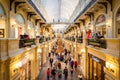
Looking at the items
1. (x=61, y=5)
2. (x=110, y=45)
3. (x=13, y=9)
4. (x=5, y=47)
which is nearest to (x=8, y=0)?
(x=13, y=9)

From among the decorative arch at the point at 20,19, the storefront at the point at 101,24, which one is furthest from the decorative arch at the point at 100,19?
the decorative arch at the point at 20,19

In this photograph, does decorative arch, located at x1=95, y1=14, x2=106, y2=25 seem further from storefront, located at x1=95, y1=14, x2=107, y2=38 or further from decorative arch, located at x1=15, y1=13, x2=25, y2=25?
decorative arch, located at x1=15, y1=13, x2=25, y2=25

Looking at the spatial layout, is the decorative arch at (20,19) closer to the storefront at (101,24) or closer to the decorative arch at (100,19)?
the storefront at (101,24)

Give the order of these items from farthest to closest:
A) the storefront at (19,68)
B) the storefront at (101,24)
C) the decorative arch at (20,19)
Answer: the storefront at (101,24) < the decorative arch at (20,19) < the storefront at (19,68)

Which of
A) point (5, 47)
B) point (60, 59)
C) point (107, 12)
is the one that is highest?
point (107, 12)

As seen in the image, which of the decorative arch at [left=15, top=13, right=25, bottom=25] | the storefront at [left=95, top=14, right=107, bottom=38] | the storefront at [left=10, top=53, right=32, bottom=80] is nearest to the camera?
the storefront at [left=10, top=53, right=32, bottom=80]

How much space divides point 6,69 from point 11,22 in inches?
201

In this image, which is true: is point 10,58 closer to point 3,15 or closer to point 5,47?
point 5,47

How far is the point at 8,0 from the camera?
448 inches

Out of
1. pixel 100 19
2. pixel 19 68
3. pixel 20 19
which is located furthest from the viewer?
pixel 100 19

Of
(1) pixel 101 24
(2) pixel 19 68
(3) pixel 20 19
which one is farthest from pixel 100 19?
(2) pixel 19 68

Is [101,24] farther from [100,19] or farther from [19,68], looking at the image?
[19,68]

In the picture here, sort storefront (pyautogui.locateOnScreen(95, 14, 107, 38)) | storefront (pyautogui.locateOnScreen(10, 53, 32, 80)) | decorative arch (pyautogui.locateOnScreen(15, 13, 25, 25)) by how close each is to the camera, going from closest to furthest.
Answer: storefront (pyautogui.locateOnScreen(10, 53, 32, 80)) → decorative arch (pyautogui.locateOnScreen(15, 13, 25, 25)) → storefront (pyautogui.locateOnScreen(95, 14, 107, 38))

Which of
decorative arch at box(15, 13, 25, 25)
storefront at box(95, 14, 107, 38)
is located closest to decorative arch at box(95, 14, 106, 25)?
storefront at box(95, 14, 107, 38)
